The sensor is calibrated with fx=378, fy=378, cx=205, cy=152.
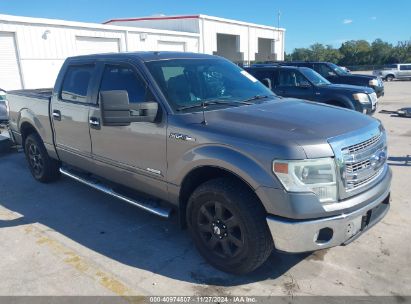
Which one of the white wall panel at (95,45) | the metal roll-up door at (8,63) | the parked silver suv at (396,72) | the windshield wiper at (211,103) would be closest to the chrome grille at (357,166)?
the windshield wiper at (211,103)

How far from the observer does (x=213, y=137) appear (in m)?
3.17

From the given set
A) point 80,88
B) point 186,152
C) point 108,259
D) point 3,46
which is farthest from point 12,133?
point 3,46

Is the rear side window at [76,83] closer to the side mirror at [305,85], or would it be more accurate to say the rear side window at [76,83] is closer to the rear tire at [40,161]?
the rear tire at [40,161]

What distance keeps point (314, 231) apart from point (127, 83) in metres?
2.48

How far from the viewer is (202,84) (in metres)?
4.02

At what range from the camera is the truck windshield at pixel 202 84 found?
374 centimetres

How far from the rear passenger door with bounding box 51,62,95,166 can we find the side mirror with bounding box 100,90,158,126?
1.26 m

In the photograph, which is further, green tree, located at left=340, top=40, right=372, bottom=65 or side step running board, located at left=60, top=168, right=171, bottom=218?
green tree, located at left=340, top=40, right=372, bottom=65

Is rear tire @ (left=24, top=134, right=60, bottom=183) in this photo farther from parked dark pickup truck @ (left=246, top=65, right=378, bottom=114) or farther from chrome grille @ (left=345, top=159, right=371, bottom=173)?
parked dark pickup truck @ (left=246, top=65, right=378, bottom=114)

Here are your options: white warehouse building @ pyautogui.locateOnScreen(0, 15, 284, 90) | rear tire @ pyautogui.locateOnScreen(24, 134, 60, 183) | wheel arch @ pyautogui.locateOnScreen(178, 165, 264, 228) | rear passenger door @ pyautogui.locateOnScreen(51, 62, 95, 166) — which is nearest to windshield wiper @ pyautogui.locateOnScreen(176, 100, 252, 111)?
wheel arch @ pyautogui.locateOnScreen(178, 165, 264, 228)

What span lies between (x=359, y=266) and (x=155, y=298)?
6.09 feet

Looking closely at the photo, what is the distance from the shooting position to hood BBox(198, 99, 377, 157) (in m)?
2.90

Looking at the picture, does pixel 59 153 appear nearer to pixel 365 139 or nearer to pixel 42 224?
pixel 42 224

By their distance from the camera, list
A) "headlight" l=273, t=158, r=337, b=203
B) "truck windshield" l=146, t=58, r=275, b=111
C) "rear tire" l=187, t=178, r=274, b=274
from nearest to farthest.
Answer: "headlight" l=273, t=158, r=337, b=203
"rear tire" l=187, t=178, r=274, b=274
"truck windshield" l=146, t=58, r=275, b=111
